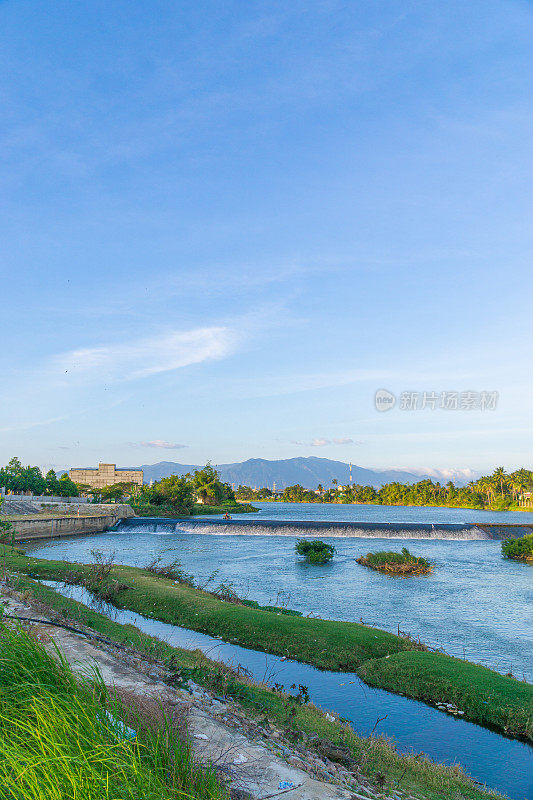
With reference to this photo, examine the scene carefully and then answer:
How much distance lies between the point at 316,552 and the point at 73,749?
3617cm

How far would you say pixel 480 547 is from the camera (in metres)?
49.8

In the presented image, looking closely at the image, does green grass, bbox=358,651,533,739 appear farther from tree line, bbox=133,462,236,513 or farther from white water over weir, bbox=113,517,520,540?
tree line, bbox=133,462,236,513

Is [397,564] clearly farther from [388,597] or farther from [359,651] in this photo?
[359,651]

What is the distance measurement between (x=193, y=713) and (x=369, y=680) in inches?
341

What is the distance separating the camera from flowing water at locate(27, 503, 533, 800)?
11.6 m

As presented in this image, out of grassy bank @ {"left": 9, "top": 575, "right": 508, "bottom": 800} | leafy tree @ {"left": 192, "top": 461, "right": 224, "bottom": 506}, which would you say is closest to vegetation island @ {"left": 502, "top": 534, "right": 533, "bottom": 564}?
grassy bank @ {"left": 9, "top": 575, "right": 508, "bottom": 800}

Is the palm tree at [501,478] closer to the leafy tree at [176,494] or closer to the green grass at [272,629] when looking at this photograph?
the leafy tree at [176,494]

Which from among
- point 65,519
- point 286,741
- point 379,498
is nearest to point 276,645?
point 286,741

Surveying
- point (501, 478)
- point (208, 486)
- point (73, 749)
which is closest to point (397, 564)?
point (73, 749)

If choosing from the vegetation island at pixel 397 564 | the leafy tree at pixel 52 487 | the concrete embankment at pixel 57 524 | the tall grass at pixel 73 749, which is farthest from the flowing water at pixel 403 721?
the leafy tree at pixel 52 487

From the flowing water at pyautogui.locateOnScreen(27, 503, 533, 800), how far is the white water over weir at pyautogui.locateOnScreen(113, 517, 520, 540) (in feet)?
0.53

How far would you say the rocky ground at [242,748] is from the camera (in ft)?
20.1

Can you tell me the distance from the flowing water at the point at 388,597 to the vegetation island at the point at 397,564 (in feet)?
2.95

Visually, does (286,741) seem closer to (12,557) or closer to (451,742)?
(451,742)
